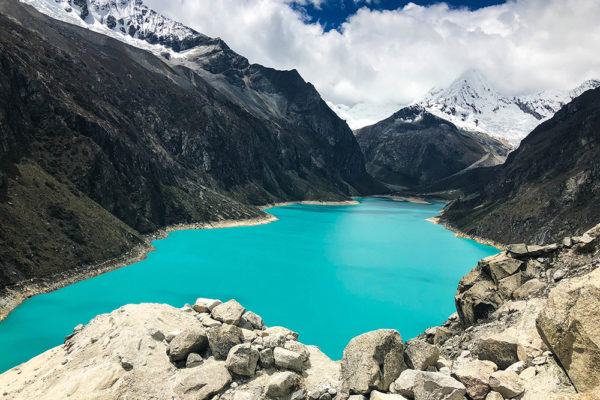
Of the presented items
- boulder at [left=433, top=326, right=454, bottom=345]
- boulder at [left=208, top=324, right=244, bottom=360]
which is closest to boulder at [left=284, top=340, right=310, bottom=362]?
boulder at [left=208, top=324, right=244, bottom=360]

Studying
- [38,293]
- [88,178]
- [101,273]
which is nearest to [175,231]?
[88,178]

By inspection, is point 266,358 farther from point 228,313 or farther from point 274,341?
point 228,313

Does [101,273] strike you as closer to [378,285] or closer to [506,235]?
[378,285]

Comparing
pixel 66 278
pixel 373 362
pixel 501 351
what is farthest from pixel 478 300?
pixel 66 278

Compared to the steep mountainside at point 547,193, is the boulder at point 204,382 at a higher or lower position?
lower

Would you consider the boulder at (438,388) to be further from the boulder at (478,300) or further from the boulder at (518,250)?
the boulder at (518,250)

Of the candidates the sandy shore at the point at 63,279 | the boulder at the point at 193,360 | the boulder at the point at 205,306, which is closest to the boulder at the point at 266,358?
the boulder at the point at 193,360

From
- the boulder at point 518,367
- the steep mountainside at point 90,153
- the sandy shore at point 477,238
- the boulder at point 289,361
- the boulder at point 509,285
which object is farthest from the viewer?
the sandy shore at point 477,238
